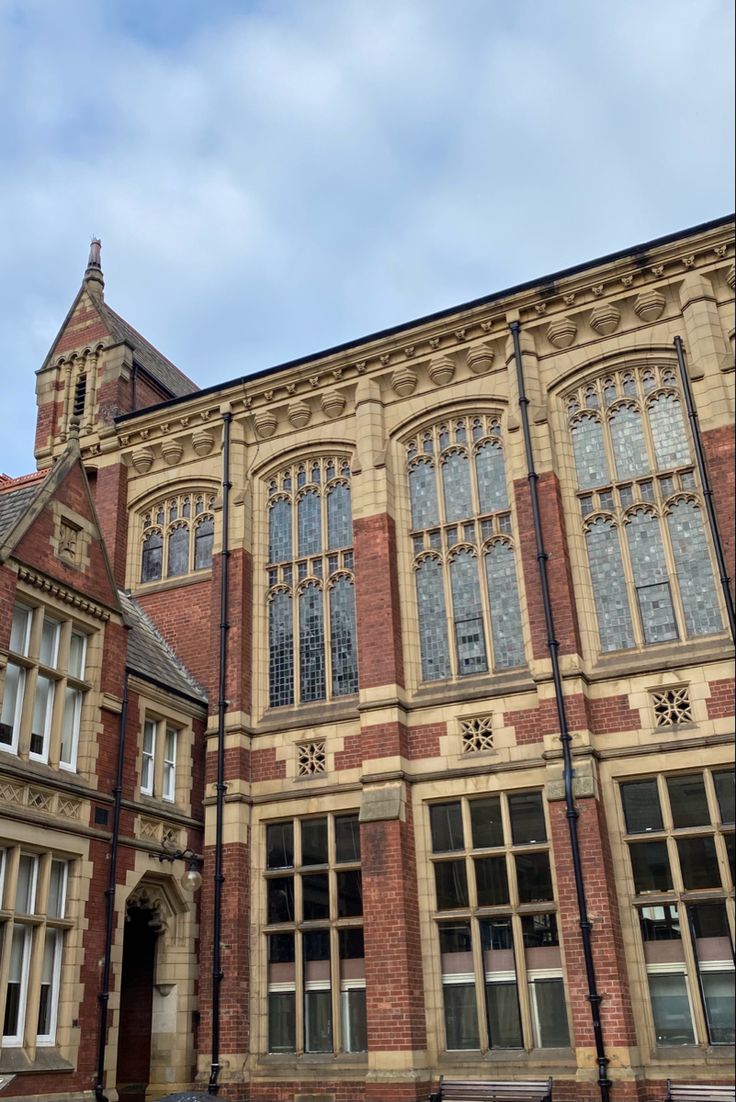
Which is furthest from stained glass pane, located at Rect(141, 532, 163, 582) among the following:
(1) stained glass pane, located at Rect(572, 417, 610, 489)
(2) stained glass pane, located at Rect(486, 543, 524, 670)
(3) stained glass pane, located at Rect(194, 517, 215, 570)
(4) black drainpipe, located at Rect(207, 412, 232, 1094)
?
(1) stained glass pane, located at Rect(572, 417, 610, 489)

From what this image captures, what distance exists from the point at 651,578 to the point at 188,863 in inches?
387

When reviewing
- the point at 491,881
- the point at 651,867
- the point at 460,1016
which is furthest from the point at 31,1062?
the point at 651,867

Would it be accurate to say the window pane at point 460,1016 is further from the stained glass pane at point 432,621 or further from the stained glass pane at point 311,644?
the stained glass pane at point 311,644

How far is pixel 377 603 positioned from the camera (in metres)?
19.0

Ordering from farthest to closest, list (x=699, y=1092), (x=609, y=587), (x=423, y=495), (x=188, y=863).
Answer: (x=423, y=495)
(x=188, y=863)
(x=609, y=587)
(x=699, y=1092)

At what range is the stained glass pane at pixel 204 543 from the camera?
21891 millimetres

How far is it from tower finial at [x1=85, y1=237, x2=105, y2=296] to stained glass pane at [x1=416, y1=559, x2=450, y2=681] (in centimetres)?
1353

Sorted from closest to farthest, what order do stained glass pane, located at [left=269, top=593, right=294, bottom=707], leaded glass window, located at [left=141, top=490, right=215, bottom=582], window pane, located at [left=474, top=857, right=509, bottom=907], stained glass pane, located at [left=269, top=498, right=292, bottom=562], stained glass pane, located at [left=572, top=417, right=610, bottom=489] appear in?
window pane, located at [left=474, top=857, right=509, bottom=907] < stained glass pane, located at [left=572, top=417, right=610, bottom=489] < stained glass pane, located at [left=269, top=593, right=294, bottom=707] < stained glass pane, located at [left=269, top=498, right=292, bottom=562] < leaded glass window, located at [left=141, top=490, right=215, bottom=582]

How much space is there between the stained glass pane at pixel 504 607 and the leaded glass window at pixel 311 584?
284cm

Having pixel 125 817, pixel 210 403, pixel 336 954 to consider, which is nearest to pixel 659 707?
pixel 336 954

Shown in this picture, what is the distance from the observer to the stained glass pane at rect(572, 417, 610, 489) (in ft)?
60.8

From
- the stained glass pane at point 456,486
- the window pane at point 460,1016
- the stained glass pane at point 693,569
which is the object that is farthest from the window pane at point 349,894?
the stained glass pane at point 693,569

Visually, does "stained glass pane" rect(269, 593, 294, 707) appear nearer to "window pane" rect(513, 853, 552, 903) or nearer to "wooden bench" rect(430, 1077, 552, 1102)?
"window pane" rect(513, 853, 552, 903)

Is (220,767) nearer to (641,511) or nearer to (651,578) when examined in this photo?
→ (651,578)
